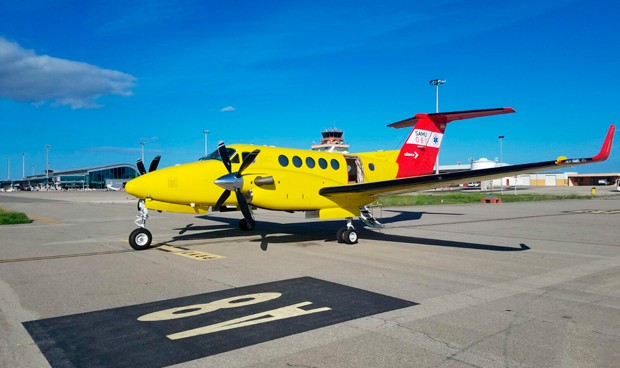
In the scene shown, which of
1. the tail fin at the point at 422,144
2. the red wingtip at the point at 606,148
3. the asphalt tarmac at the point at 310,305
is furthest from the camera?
the tail fin at the point at 422,144

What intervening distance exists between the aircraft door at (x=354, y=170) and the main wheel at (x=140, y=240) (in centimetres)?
780

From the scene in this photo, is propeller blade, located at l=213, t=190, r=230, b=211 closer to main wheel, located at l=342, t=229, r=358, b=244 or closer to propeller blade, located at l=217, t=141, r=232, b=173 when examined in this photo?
propeller blade, located at l=217, t=141, r=232, b=173

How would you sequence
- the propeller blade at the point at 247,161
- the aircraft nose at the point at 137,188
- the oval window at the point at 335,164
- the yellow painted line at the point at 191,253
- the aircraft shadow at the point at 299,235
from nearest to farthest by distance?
the yellow painted line at the point at 191,253 → the aircraft nose at the point at 137,188 → the propeller blade at the point at 247,161 → the aircraft shadow at the point at 299,235 → the oval window at the point at 335,164

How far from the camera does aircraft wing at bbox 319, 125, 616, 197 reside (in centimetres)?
1109

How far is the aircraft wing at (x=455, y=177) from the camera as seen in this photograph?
11086 millimetres

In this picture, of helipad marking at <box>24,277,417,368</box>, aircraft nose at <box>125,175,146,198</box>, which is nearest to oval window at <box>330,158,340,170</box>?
aircraft nose at <box>125,175,146,198</box>

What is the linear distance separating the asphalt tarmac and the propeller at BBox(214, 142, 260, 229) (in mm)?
1347

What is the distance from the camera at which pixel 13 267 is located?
34.6ft

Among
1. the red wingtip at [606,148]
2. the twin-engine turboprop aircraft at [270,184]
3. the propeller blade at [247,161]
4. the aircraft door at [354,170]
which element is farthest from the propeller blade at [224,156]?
the red wingtip at [606,148]

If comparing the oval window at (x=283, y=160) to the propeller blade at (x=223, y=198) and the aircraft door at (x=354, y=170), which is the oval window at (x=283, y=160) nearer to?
the propeller blade at (x=223, y=198)

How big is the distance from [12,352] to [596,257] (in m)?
13.4

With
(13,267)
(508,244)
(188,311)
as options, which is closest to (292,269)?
(188,311)

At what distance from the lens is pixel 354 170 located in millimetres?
17156

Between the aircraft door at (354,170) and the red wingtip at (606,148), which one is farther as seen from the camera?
the aircraft door at (354,170)
